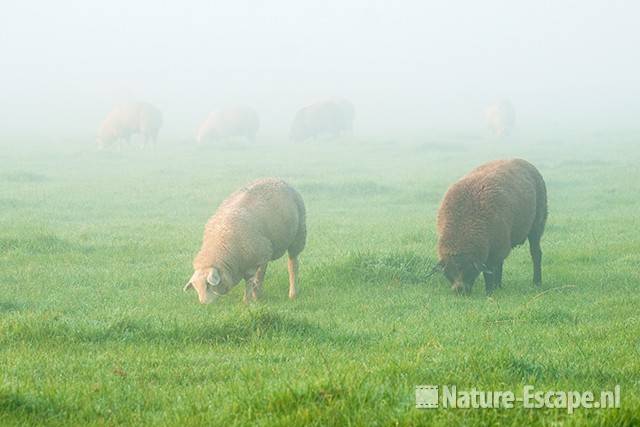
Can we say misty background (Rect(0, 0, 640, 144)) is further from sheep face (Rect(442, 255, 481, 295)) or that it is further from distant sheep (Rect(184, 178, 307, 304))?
sheep face (Rect(442, 255, 481, 295))

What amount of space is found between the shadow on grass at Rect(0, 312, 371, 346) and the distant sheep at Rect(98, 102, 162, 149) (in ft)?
Result: 110

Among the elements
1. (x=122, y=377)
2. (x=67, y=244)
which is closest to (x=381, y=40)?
(x=67, y=244)

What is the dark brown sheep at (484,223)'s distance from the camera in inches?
523

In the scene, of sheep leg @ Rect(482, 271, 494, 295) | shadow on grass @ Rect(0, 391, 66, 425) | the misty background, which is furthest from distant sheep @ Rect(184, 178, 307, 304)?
the misty background

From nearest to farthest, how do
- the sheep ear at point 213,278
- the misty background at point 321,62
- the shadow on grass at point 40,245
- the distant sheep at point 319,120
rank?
the sheep ear at point 213,278 < the shadow on grass at point 40,245 < the distant sheep at point 319,120 < the misty background at point 321,62

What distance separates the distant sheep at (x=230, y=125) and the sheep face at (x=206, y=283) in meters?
35.5

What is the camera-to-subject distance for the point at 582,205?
73.9ft

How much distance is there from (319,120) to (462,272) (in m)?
36.9

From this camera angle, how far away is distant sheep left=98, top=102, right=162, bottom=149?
42.4 meters

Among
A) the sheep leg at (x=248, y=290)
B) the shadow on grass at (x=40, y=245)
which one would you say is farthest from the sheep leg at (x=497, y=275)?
the shadow on grass at (x=40, y=245)

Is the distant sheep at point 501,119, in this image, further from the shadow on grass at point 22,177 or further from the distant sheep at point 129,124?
the shadow on grass at point 22,177

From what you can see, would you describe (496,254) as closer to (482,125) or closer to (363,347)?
(363,347)

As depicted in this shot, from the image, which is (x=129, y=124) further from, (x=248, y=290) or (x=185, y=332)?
(x=185, y=332)

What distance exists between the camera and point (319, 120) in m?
49.7
